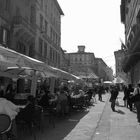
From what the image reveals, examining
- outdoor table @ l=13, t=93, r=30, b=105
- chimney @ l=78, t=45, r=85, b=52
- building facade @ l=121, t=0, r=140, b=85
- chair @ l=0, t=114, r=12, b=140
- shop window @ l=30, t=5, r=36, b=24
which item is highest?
chimney @ l=78, t=45, r=85, b=52

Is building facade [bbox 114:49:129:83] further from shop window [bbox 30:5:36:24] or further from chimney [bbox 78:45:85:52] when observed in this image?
chimney [bbox 78:45:85:52]

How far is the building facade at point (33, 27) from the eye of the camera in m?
24.0

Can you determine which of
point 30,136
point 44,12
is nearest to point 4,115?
point 30,136

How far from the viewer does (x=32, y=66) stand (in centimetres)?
828

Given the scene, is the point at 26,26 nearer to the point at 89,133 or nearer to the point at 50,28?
the point at 50,28

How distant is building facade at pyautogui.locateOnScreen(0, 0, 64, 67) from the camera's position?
24031mm

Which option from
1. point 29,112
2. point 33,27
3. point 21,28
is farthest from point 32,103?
point 33,27

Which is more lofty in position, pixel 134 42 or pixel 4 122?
pixel 134 42

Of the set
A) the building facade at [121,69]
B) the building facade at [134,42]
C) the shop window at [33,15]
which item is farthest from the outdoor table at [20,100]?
the building facade at [121,69]

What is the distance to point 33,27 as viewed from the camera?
1190 inches

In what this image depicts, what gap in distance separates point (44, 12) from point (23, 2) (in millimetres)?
8670

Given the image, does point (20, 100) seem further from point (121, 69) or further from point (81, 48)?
point (81, 48)

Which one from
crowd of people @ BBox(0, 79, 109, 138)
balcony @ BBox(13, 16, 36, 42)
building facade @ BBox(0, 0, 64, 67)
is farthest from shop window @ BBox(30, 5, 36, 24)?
crowd of people @ BBox(0, 79, 109, 138)

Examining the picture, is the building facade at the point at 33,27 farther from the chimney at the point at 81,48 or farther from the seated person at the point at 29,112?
the chimney at the point at 81,48
